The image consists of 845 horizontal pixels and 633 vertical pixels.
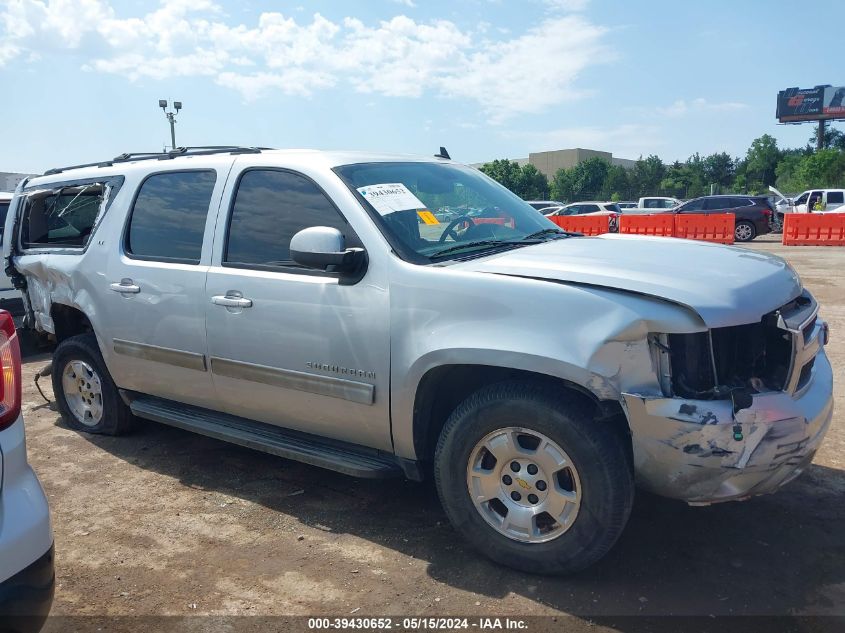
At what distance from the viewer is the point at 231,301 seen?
3752mm

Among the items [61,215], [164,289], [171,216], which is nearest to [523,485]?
[164,289]

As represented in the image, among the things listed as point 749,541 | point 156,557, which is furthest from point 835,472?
point 156,557

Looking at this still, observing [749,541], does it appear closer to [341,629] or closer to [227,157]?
[341,629]

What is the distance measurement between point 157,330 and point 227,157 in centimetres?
110

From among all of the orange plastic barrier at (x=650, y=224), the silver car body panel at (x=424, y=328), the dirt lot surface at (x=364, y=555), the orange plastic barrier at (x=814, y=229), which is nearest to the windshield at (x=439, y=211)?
the silver car body panel at (x=424, y=328)

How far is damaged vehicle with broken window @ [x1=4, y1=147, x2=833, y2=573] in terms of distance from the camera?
2.71 meters

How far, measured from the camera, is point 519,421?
2.91m

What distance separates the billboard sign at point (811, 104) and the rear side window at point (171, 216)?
83.7 m

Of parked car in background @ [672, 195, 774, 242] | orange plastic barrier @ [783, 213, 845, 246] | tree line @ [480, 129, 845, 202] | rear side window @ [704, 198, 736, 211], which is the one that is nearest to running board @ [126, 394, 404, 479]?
orange plastic barrier @ [783, 213, 845, 246]

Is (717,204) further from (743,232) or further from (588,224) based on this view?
(588,224)

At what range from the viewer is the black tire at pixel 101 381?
188 inches

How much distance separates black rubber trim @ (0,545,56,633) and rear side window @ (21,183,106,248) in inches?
121

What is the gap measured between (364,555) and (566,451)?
113 centimetres

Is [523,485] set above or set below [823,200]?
below
